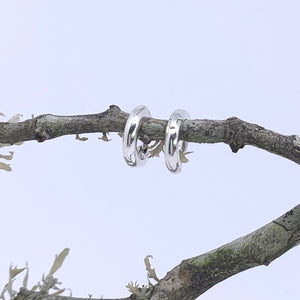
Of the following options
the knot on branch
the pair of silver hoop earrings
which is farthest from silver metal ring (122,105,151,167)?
the knot on branch

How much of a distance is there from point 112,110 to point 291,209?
1.97ft

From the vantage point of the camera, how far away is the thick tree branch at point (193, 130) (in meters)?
2.41

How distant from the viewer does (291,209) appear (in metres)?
2.43

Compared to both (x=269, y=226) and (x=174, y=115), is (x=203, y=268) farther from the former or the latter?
(x=174, y=115)

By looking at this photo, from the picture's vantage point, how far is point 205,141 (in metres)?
2.43

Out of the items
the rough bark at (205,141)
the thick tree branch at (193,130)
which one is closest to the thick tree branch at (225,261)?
the rough bark at (205,141)

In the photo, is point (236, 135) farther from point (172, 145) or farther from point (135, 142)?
point (135, 142)

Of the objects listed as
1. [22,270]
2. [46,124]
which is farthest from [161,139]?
[22,270]

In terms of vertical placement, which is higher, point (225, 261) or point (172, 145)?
point (172, 145)

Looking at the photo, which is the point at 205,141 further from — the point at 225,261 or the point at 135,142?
the point at 225,261

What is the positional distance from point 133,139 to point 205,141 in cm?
21

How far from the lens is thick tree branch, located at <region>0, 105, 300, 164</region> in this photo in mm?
2406

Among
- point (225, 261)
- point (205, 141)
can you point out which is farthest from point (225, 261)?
point (205, 141)

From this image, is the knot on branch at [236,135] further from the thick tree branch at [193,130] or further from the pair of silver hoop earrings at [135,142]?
the pair of silver hoop earrings at [135,142]
